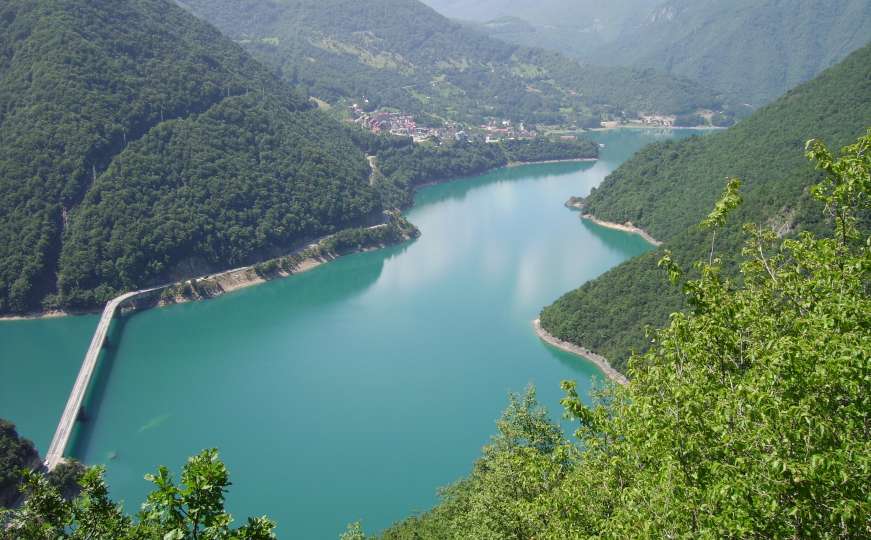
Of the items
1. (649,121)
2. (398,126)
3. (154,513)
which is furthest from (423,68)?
(154,513)

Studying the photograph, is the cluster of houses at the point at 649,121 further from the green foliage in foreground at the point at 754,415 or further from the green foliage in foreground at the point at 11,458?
the green foliage in foreground at the point at 754,415

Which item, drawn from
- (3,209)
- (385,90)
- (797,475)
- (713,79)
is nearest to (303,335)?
(3,209)

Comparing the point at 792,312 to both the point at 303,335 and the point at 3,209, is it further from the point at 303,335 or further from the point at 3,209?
the point at 3,209

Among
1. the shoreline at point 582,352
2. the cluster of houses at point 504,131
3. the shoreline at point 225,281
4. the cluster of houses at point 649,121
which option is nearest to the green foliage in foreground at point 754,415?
the shoreline at point 582,352

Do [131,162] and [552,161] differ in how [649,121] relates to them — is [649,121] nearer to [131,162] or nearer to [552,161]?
[552,161]

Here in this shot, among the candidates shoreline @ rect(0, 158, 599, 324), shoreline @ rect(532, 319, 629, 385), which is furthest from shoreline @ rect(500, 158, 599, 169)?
shoreline @ rect(532, 319, 629, 385)
